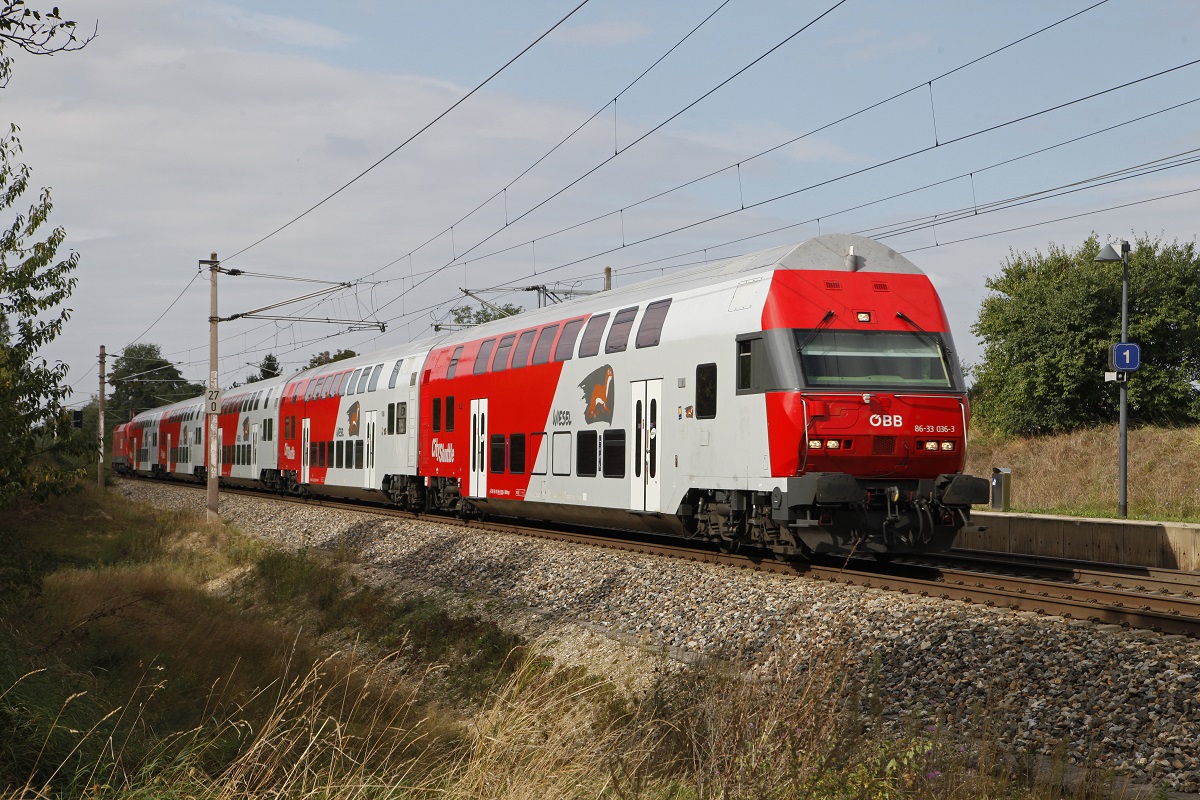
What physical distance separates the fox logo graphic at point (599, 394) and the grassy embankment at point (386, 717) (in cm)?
410

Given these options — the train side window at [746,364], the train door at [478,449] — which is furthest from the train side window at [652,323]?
the train door at [478,449]

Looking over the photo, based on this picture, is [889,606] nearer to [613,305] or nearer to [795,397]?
[795,397]

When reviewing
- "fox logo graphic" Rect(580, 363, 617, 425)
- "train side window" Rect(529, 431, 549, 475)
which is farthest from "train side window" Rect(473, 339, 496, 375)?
"fox logo graphic" Rect(580, 363, 617, 425)

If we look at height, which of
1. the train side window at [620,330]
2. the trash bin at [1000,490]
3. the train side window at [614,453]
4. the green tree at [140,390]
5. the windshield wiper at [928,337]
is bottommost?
the trash bin at [1000,490]

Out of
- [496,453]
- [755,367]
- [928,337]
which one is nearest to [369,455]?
[496,453]

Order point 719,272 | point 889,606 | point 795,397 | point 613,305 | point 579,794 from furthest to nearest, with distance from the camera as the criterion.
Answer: point 613,305
point 719,272
point 795,397
point 889,606
point 579,794

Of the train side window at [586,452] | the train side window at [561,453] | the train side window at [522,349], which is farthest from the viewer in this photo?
the train side window at [522,349]

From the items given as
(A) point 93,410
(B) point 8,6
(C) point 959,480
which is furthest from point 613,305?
(A) point 93,410

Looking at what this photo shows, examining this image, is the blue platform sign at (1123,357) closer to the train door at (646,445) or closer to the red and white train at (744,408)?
the red and white train at (744,408)

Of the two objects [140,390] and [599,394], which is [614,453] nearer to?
[599,394]

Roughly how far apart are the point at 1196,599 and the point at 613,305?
9.10 m

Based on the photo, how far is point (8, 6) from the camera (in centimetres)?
715

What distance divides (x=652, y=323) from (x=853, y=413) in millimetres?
3878

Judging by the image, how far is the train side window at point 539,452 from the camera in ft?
62.0
